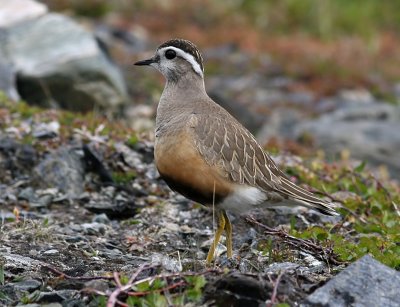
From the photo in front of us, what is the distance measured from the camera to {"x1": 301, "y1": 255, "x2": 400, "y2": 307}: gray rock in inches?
212

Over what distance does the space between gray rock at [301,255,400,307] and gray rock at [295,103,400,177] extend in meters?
8.70

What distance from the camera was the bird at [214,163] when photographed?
6.92 metres

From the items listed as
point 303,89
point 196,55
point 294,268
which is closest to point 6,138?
point 196,55

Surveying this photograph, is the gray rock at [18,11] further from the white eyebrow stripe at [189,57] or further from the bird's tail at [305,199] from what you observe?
the bird's tail at [305,199]

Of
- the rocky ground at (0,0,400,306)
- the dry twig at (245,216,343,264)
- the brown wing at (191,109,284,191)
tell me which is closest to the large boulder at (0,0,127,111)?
the rocky ground at (0,0,400,306)

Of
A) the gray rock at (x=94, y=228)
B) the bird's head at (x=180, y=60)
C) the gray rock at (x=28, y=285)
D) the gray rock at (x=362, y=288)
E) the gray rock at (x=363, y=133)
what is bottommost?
the gray rock at (x=363, y=133)

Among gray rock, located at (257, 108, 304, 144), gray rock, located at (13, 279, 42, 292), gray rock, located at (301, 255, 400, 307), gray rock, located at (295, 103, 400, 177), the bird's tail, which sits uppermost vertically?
gray rock, located at (301, 255, 400, 307)

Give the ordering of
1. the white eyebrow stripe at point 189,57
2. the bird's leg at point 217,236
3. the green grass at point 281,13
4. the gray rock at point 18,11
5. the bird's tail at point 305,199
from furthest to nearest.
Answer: the green grass at point 281,13 → the gray rock at point 18,11 → the white eyebrow stripe at point 189,57 → the bird's tail at point 305,199 → the bird's leg at point 217,236

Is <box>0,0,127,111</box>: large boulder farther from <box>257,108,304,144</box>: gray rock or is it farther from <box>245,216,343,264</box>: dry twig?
<box>245,216,343,264</box>: dry twig

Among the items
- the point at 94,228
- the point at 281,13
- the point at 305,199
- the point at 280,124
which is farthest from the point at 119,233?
the point at 281,13

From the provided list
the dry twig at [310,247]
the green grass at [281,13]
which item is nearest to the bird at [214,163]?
the dry twig at [310,247]

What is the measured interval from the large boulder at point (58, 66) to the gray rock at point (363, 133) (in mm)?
3740

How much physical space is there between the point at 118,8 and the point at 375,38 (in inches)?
268

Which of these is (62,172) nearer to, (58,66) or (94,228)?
(94,228)
